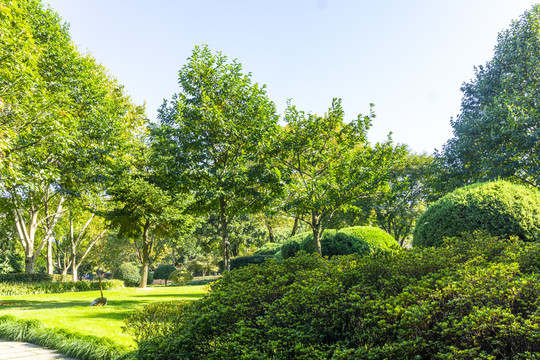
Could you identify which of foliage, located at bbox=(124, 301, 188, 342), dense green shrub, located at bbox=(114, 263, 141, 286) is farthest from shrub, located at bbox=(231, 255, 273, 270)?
foliage, located at bbox=(124, 301, 188, 342)

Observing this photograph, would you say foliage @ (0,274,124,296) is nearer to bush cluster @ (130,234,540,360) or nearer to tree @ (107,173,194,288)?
tree @ (107,173,194,288)

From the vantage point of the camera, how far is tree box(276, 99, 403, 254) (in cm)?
916

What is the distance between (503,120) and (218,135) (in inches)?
633

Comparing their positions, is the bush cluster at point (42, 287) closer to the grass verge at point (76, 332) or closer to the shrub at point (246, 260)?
the shrub at point (246, 260)

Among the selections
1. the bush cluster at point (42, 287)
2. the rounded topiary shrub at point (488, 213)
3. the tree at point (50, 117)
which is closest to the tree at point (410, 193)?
the rounded topiary shrub at point (488, 213)

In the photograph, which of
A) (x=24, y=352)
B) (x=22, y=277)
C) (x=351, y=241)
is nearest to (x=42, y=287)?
(x=22, y=277)

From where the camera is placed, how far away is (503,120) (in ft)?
56.9

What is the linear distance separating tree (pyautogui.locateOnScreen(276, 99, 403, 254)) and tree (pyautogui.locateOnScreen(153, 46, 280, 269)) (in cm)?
79

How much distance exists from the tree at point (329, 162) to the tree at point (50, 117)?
707 centimetres

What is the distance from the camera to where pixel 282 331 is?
315cm

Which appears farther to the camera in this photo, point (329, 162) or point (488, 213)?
point (329, 162)

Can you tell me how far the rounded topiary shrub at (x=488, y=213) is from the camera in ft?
23.5

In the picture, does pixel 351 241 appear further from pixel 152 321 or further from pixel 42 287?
pixel 42 287

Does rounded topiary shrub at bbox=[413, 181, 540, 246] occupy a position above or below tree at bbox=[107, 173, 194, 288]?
below
